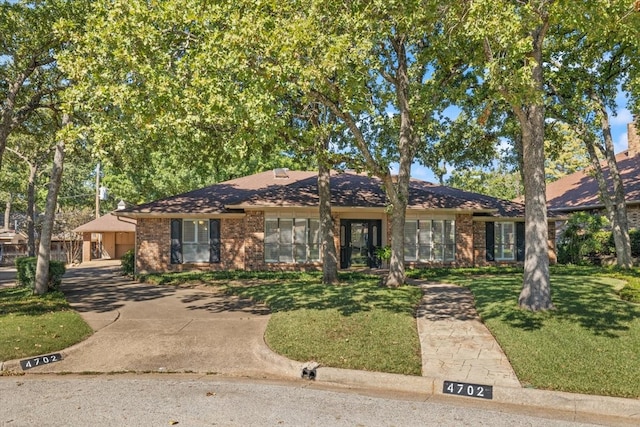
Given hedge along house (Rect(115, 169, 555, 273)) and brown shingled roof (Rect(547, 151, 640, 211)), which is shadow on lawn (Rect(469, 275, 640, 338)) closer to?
hedge along house (Rect(115, 169, 555, 273))

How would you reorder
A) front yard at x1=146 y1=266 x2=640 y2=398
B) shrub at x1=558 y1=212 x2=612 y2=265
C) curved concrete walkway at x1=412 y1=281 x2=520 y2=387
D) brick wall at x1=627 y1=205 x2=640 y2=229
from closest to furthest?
front yard at x1=146 y1=266 x2=640 y2=398
curved concrete walkway at x1=412 y1=281 x2=520 y2=387
shrub at x1=558 y1=212 x2=612 y2=265
brick wall at x1=627 y1=205 x2=640 y2=229

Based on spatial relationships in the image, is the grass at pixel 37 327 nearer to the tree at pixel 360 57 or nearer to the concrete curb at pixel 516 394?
the concrete curb at pixel 516 394

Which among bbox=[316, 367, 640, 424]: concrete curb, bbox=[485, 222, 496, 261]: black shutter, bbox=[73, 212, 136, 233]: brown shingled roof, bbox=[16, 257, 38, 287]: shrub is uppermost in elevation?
bbox=[73, 212, 136, 233]: brown shingled roof

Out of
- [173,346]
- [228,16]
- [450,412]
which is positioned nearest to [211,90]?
[228,16]

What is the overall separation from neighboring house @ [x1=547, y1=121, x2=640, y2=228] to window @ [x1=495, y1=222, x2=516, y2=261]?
15.1ft

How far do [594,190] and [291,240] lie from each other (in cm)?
1915

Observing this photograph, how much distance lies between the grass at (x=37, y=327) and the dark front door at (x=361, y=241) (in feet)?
39.4

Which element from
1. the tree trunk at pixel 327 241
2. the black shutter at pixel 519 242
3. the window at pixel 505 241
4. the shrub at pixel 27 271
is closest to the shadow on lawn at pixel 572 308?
the tree trunk at pixel 327 241

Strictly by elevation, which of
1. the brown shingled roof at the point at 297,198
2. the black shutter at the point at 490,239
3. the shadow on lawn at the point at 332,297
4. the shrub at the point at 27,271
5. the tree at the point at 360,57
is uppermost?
the tree at the point at 360,57

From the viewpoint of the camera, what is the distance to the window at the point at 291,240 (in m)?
20.2

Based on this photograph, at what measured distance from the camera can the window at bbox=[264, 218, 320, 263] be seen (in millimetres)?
20219

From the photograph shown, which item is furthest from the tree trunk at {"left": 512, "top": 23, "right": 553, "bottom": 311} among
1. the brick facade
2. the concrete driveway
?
the brick facade

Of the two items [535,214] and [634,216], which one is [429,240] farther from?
[535,214]

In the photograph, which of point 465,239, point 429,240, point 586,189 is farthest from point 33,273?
point 586,189
